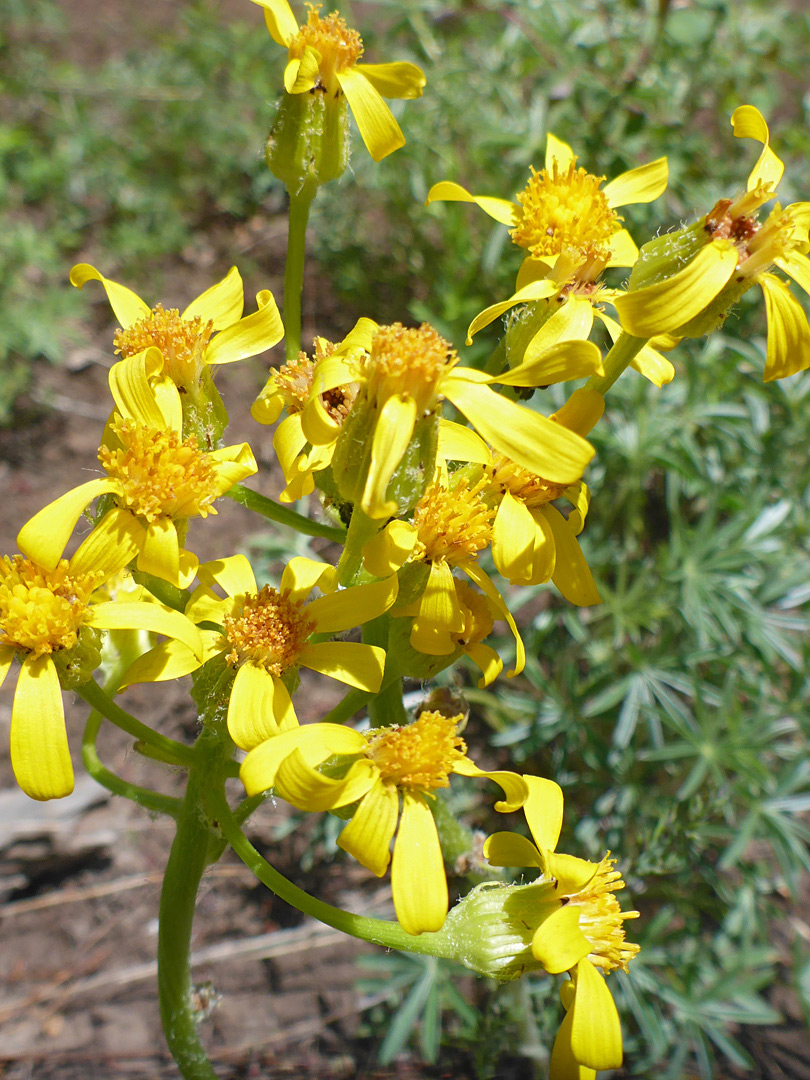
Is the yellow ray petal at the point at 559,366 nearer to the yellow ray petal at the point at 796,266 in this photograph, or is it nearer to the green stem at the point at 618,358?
the green stem at the point at 618,358

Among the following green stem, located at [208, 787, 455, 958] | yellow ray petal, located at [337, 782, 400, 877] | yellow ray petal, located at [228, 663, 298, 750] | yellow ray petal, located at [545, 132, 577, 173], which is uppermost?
yellow ray petal, located at [545, 132, 577, 173]

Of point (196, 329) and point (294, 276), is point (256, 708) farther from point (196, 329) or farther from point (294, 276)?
point (294, 276)

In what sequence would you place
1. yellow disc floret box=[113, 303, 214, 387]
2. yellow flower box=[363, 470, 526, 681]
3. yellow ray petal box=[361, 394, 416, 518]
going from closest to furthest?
yellow ray petal box=[361, 394, 416, 518], yellow flower box=[363, 470, 526, 681], yellow disc floret box=[113, 303, 214, 387]

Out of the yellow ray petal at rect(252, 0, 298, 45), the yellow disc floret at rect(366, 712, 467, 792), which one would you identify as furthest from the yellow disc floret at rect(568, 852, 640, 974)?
the yellow ray petal at rect(252, 0, 298, 45)

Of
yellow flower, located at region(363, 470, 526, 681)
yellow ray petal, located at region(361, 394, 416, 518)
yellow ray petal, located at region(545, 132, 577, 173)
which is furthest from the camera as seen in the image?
yellow ray petal, located at region(545, 132, 577, 173)

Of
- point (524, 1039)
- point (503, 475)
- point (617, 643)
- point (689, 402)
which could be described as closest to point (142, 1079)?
point (524, 1039)

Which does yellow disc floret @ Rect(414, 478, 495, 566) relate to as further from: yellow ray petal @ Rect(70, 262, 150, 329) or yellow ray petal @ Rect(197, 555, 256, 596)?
yellow ray petal @ Rect(70, 262, 150, 329)

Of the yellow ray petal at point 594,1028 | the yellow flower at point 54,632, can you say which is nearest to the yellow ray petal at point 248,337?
the yellow flower at point 54,632
